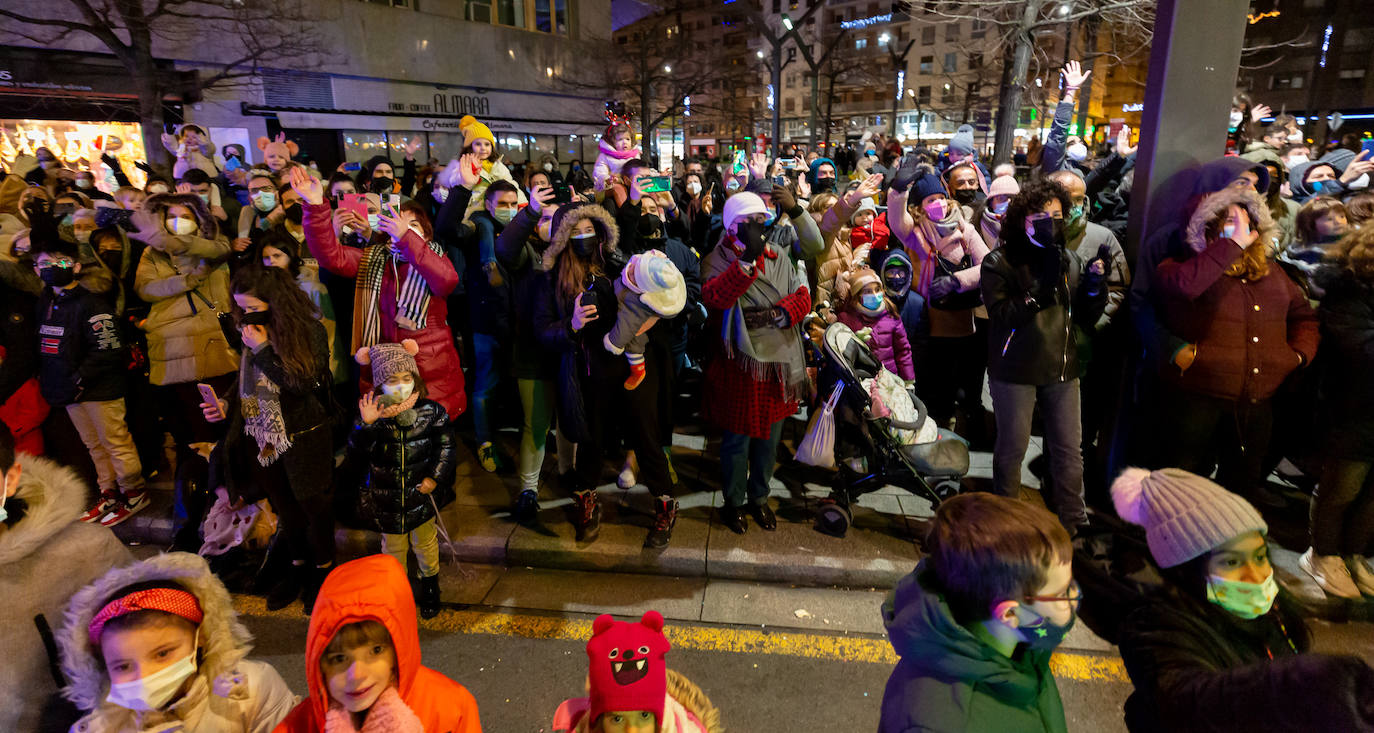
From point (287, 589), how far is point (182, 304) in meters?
2.33

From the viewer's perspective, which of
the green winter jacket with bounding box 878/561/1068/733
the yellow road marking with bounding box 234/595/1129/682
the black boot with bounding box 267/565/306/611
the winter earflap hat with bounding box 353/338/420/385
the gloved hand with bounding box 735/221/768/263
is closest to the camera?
the green winter jacket with bounding box 878/561/1068/733

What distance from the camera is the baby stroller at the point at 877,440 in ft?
14.0

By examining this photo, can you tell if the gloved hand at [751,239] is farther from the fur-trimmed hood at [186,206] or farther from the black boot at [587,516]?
the fur-trimmed hood at [186,206]

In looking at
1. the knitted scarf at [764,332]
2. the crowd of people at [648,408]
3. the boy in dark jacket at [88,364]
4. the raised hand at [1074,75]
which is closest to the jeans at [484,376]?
the crowd of people at [648,408]

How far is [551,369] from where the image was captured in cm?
464

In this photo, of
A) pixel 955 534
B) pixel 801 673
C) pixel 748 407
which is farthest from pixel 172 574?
pixel 748 407

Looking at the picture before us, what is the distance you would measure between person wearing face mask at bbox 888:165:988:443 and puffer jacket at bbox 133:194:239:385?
508 centimetres

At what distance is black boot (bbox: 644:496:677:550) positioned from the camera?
4.23 meters

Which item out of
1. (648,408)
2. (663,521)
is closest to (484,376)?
(648,408)

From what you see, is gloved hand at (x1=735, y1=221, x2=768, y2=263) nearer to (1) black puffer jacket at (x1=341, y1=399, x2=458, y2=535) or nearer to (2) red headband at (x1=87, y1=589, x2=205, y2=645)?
(1) black puffer jacket at (x1=341, y1=399, x2=458, y2=535)

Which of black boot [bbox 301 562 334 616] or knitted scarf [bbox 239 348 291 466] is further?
black boot [bbox 301 562 334 616]

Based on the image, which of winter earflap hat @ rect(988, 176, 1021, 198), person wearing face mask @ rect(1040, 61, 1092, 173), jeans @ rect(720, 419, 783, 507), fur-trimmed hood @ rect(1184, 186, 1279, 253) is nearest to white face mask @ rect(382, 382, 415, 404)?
jeans @ rect(720, 419, 783, 507)

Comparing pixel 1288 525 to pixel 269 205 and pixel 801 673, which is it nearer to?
pixel 801 673

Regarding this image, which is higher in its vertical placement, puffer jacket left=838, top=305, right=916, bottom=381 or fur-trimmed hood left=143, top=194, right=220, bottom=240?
fur-trimmed hood left=143, top=194, right=220, bottom=240
